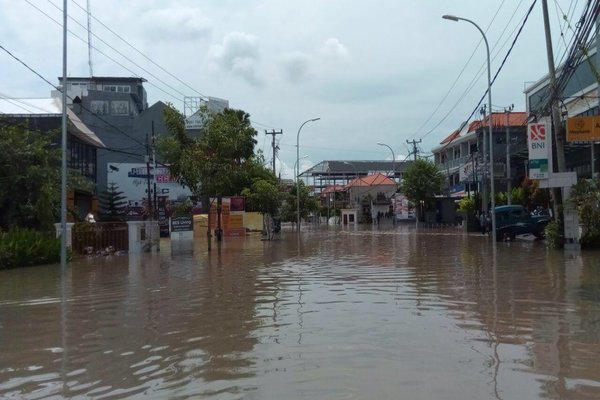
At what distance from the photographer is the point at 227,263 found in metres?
20.0

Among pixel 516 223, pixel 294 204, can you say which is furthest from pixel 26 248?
pixel 294 204

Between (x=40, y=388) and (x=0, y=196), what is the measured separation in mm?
18850

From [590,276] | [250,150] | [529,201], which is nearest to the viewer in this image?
[590,276]

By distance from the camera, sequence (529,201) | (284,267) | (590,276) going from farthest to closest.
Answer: (529,201)
(284,267)
(590,276)

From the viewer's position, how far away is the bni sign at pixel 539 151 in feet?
74.1

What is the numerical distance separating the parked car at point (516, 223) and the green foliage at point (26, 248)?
73.7 feet

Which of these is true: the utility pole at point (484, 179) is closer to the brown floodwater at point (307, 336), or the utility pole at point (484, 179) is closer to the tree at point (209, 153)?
the tree at point (209, 153)

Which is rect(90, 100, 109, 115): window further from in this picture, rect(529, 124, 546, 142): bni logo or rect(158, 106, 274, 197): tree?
rect(529, 124, 546, 142): bni logo

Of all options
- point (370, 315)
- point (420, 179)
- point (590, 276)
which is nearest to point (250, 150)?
point (590, 276)

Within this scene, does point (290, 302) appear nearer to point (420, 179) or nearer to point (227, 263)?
point (227, 263)

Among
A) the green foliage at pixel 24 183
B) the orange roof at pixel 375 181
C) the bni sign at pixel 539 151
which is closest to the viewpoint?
the green foliage at pixel 24 183

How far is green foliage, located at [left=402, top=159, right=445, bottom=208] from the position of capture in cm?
6062

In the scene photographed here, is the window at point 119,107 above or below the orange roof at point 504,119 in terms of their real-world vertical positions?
above

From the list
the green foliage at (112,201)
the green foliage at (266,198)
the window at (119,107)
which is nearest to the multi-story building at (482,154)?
the green foliage at (266,198)
